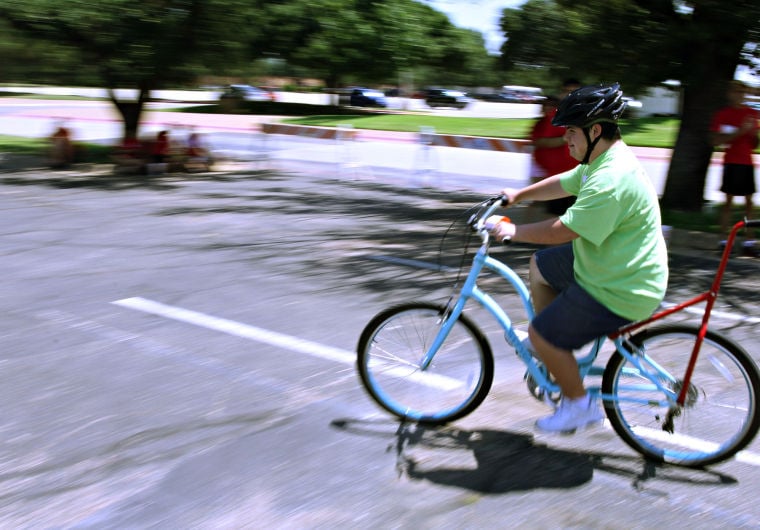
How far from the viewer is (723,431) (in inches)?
155

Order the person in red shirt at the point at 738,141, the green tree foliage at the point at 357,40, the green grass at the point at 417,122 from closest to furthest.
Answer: the person in red shirt at the point at 738,141 < the green grass at the point at 417,122 < the green tree foliage at the point at 357,40

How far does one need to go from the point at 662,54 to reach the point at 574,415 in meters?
8.12

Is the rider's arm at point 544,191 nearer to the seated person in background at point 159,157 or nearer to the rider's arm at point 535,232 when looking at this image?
the rider's arm at point 535,232

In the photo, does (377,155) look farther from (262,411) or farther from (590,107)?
(590,107)

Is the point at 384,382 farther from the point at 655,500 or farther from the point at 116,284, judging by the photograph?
the point at 116,284

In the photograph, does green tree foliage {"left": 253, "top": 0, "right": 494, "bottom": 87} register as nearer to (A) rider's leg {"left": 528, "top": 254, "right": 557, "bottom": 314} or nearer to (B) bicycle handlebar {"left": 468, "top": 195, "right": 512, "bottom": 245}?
(B) bicycle handlebar {"left": 468, "top": 195, "right": 512, "bottom": 245}

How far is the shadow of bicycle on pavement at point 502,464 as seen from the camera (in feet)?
12.2

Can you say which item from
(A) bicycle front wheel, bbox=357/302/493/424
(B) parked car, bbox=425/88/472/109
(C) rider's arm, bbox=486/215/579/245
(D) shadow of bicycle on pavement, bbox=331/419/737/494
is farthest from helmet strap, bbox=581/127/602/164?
(B) parked car, bbox=425/88/472/109

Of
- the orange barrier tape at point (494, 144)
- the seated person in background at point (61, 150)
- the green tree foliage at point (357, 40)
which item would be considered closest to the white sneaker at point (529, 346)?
the orange barrier tape at point (494, 144)

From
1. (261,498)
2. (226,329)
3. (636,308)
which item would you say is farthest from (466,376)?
(226,329)

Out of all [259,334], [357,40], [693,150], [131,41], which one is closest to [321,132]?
[131,41]

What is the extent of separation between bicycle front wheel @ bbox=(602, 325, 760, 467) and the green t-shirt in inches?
9.9

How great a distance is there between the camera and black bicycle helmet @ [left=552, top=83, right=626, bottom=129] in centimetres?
359

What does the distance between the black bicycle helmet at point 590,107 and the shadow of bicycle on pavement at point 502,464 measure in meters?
1.60
